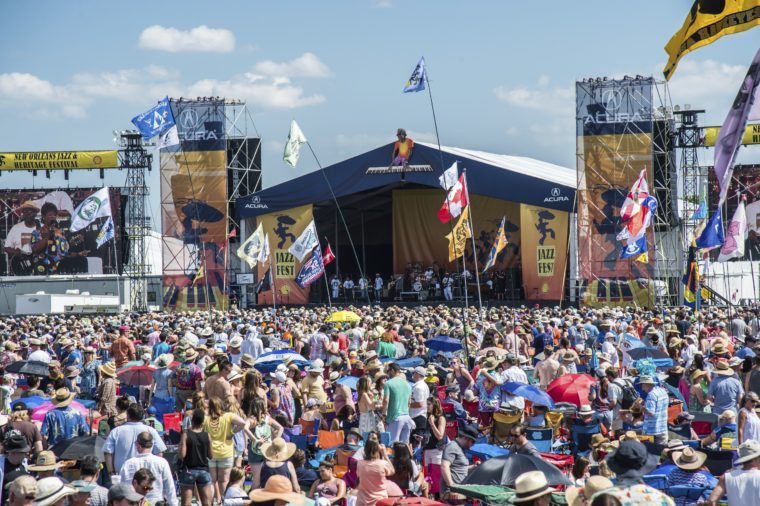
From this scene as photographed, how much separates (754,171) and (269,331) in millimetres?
27587

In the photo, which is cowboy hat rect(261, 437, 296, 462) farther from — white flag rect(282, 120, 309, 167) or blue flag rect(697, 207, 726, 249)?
white flag rect(282, 120, 309, 167)

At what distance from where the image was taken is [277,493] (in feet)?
25.6

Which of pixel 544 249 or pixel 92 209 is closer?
pixel 544 249

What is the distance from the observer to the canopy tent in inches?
1449

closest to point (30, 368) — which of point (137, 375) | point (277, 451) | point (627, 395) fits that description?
point (137, 375)

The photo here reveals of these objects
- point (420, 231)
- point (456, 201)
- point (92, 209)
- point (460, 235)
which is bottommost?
point (460, 235)

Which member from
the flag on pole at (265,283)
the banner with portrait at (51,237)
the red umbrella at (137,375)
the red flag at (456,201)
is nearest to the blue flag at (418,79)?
the red flag at (456,201)

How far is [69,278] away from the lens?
49.4 m

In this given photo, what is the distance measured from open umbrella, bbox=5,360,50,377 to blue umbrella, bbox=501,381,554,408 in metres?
5.97

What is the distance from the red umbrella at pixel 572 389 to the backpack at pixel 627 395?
21.6 inches

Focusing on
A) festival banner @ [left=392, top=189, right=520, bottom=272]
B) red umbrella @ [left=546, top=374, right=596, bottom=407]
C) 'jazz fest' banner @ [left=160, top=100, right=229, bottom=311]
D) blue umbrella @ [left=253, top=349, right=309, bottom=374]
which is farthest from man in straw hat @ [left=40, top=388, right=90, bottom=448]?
festival banner @ [left=392, top=189, right=520, bottom=272]

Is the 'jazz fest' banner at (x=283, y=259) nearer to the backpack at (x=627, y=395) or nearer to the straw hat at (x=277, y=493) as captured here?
the backpack at (x=627, y=395)

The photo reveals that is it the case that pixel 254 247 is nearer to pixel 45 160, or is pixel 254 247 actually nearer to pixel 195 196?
pixel 195 196

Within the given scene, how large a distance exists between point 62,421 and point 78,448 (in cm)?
124
